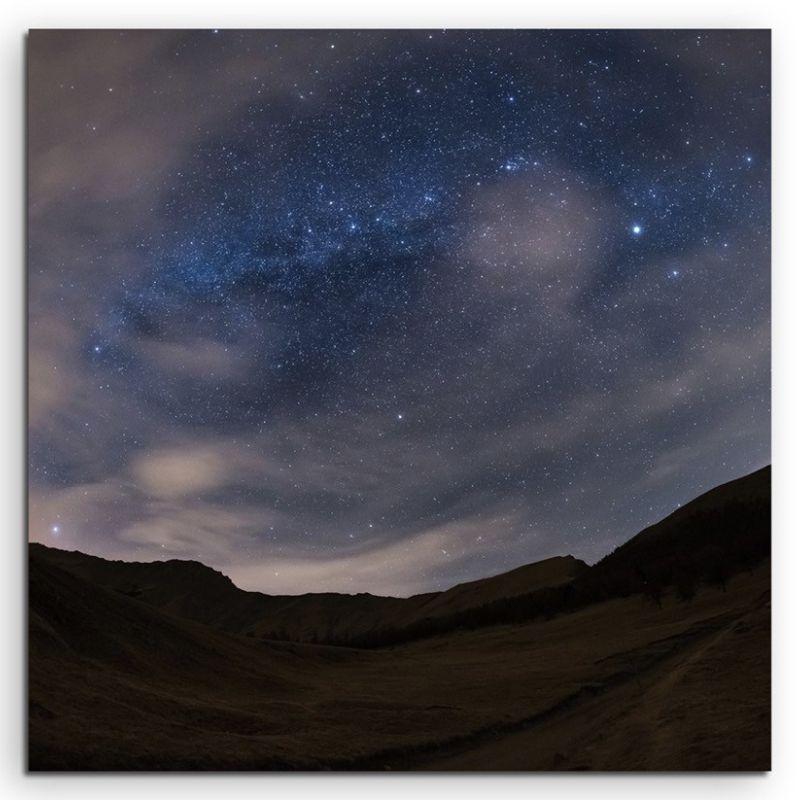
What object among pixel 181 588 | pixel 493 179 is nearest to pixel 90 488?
pixel 181 588

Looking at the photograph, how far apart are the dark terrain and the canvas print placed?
0.02m

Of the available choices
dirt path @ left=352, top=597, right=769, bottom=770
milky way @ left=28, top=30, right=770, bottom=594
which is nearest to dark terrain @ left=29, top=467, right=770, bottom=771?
dirt path @ left=352, top=597, right=769, bottom=770

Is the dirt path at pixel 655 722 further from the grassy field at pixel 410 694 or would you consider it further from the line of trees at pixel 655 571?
the line of trees at pixel 655 571

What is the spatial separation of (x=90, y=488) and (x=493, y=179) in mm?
2593

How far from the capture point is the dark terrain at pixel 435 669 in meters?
4.31

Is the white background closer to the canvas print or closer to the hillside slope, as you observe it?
the canvas print

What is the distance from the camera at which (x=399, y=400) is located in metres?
4.52

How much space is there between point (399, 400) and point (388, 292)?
0.57m

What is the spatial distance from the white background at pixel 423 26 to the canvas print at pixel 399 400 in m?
0.09

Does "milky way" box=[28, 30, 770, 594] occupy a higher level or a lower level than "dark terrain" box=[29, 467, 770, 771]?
higher

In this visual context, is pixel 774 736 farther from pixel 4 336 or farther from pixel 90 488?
pixel 4 336

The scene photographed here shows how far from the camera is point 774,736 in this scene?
4359 millimetres

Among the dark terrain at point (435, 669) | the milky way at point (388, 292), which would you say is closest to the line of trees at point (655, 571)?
the dark terrain at point (435, 669)

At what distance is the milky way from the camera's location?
4.44 metres
